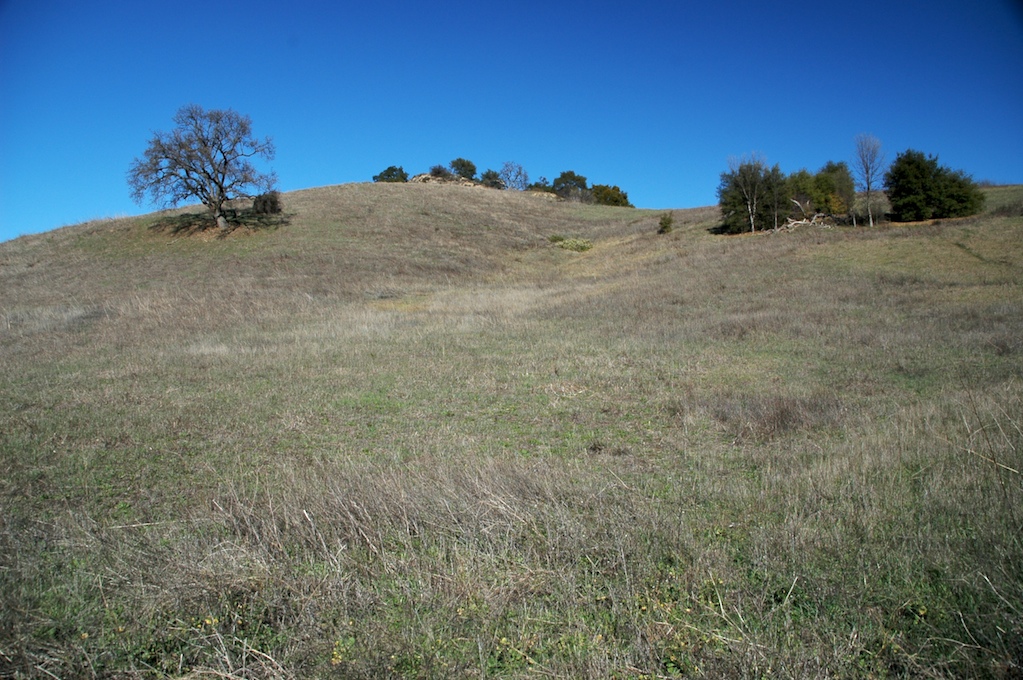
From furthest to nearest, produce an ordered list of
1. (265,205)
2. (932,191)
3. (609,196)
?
(609,196) → (265,205) → (932,191)

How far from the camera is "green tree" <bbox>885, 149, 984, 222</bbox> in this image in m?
29.9

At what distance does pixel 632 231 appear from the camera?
45.0 metres

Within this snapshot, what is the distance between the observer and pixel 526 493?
5039 millimetres

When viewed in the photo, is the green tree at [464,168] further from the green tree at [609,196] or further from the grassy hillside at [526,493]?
the grassy hillside at [526,493]

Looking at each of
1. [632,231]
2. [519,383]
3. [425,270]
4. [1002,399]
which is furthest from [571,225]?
[1002,399]

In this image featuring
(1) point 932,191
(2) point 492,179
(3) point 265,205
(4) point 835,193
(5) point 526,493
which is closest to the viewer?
(5) point 526,493

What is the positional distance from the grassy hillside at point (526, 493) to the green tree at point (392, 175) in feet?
249

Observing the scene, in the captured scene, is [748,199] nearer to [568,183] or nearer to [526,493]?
[526,493]

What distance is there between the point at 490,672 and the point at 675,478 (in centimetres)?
359

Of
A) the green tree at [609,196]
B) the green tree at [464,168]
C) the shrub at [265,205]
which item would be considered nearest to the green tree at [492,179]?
the green tree at [464,168]

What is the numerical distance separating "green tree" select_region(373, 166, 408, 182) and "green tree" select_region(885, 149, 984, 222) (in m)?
72.0

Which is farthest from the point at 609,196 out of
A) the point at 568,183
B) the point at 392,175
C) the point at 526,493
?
the point at 526,493

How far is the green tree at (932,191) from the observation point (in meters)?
29.9

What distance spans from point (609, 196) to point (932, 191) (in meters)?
53.0
